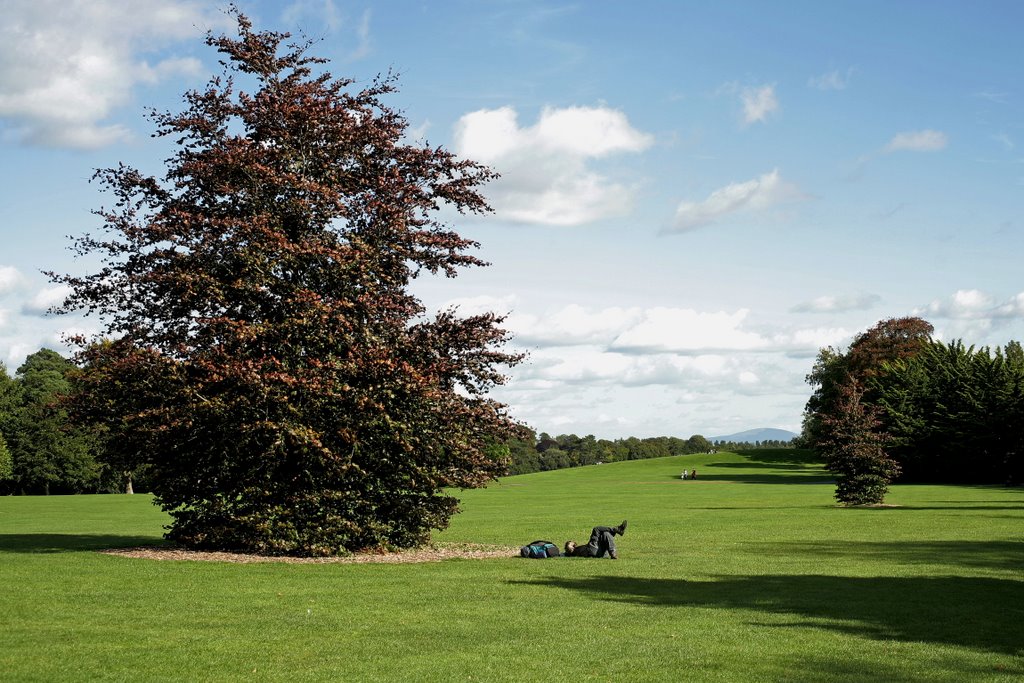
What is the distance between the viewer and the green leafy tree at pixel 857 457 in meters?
42.4

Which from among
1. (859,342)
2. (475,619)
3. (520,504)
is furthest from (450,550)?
(859,342)

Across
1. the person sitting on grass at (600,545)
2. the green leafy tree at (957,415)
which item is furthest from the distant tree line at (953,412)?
the person sitting on grass at (600,545)

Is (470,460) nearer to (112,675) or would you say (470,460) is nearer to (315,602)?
(315,602)

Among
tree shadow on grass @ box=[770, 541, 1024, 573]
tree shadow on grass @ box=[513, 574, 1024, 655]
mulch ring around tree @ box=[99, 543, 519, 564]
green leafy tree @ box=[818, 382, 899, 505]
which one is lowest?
tree shadow on grass @ box=[770, 541, 1024, 573]

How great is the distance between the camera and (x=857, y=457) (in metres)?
42.5

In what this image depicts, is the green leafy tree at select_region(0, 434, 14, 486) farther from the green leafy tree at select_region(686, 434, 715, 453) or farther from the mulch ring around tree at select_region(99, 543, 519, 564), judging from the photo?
the green leafy tree at select_region(686, 434, 715, 453)

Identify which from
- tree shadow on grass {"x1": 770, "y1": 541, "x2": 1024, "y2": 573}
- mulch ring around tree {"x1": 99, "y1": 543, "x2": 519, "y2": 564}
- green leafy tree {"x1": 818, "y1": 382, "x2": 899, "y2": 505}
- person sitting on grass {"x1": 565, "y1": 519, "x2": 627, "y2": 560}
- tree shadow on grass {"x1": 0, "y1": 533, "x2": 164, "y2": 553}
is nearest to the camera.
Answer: tree shadow on grass {"x1": 770, "y1": 541, "x2": 1024, "y2": 573}

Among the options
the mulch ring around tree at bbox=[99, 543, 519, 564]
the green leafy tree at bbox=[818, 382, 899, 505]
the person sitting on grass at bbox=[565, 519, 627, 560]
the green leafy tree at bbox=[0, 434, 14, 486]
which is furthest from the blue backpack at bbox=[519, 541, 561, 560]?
the green leafy tree at bbox=[0, 434, 14, 486]

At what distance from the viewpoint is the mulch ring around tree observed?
21.5m

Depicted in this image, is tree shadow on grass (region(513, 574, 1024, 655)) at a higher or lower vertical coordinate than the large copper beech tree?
lower

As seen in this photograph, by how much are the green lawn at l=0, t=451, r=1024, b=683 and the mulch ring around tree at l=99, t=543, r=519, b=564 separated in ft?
2.63

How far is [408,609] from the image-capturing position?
1438 centimetres

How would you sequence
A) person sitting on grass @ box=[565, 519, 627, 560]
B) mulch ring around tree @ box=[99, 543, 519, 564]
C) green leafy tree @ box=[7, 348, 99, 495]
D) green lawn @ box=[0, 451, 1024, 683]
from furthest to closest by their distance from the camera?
green leafy tree @ box=[7, 348, 99, 495] → person sitting on grass @ box=[565, 519, 627, 560] → mulch ring around tree @ box=[99, 543, 519, 564] → green lawn @ box=[0, 451, 1024, 683]

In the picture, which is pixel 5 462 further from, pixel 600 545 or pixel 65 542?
pixel 600 545
